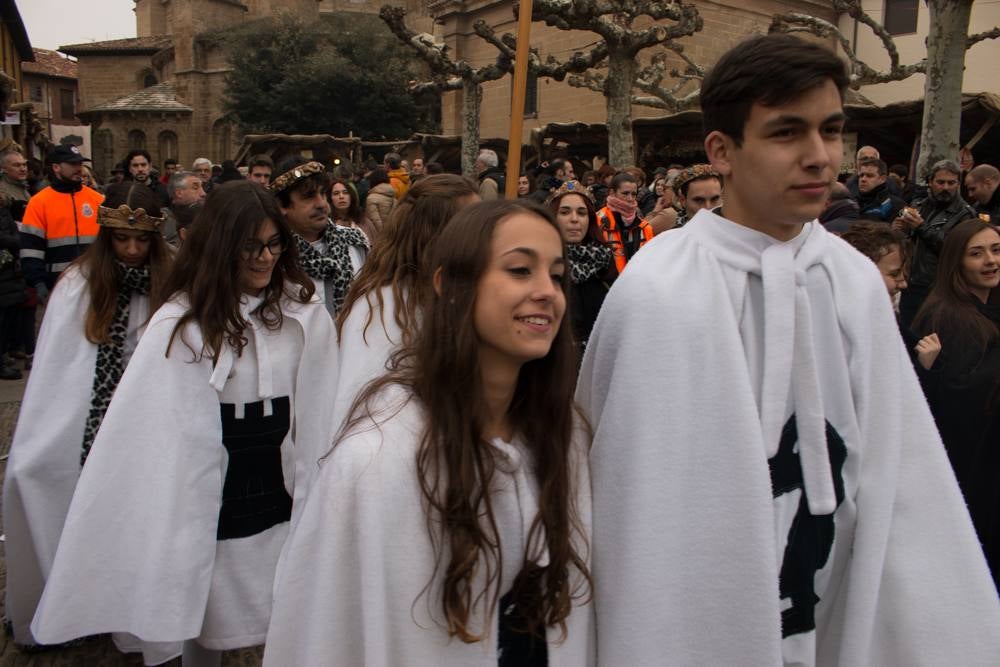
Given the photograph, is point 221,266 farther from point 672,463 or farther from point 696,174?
point 696,174

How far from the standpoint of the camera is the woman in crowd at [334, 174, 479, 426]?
3055 millimetres

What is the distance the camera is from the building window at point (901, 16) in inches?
1156

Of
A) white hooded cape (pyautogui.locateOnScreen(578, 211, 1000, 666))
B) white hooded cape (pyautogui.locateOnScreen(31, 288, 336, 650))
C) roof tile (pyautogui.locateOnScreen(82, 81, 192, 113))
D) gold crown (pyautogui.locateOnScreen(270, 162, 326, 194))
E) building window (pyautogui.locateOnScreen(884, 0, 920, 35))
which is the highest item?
building window (pyautogui.locateOnScreen(884, 0, 920, 35))

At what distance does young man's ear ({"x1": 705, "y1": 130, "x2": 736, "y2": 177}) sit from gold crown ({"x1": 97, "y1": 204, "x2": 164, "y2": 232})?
8.62 feet

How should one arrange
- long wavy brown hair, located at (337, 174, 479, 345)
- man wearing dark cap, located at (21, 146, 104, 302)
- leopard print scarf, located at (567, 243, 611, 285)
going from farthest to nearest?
man wearing dark cap, located at (21, 146, 104, 302), leopard print scarf, located at (567, 243, 611, 285), long wavy brown hair, located at (337, 174, 479, 345)

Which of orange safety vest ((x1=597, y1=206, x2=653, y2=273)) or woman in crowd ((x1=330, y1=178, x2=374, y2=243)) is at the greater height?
woman in crowd ((x1=330, y1=178, x2=374, y2=243))

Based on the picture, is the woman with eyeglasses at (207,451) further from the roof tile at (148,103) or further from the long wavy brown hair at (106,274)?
the roof tile at (148,103)

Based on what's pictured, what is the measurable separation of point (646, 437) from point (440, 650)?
1.98ft

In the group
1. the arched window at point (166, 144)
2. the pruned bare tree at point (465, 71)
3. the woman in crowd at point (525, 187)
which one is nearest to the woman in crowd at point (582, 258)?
the woman in crowd at point (525, 187)

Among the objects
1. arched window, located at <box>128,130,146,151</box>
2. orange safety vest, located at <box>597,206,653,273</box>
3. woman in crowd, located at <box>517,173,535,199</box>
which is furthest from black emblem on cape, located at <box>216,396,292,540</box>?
arched window, located at <box>128,130,146,151</box>

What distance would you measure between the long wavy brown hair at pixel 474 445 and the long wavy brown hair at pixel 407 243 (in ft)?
3.89

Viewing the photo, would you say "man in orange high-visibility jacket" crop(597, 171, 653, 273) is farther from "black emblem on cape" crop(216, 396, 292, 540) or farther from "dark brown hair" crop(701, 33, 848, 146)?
"dark brown hair" crop(701, 33, 848, 146)

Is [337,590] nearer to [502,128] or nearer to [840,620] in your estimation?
[840,620]

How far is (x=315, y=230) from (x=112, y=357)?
1170 mm
